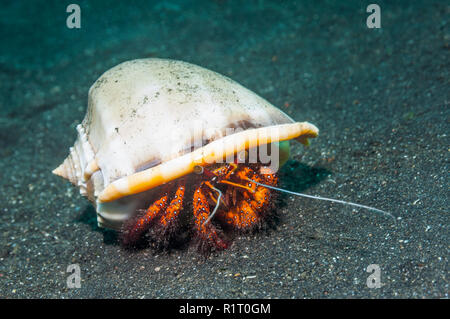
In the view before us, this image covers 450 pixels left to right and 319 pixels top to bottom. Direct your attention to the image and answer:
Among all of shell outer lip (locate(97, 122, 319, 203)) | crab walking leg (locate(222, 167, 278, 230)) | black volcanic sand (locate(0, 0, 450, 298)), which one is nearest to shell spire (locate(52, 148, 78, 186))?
black volcanic sand (locate(0, 0, 450, 298))

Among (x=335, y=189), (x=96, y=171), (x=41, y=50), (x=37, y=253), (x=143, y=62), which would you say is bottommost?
(x=37, y=253)

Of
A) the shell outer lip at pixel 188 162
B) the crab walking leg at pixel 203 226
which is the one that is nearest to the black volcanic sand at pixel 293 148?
the crab walking leg at pixel 203 226

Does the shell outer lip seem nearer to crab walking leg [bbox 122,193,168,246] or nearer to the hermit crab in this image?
the hermit crab

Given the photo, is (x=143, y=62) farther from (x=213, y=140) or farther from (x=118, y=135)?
(x=213, y=140)

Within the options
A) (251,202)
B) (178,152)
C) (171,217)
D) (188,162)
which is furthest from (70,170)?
(251,202)

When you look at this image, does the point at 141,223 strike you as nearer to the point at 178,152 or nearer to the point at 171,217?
the point at 171,217

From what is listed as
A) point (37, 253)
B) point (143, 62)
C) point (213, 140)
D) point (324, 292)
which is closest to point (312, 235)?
point (324, 292)
